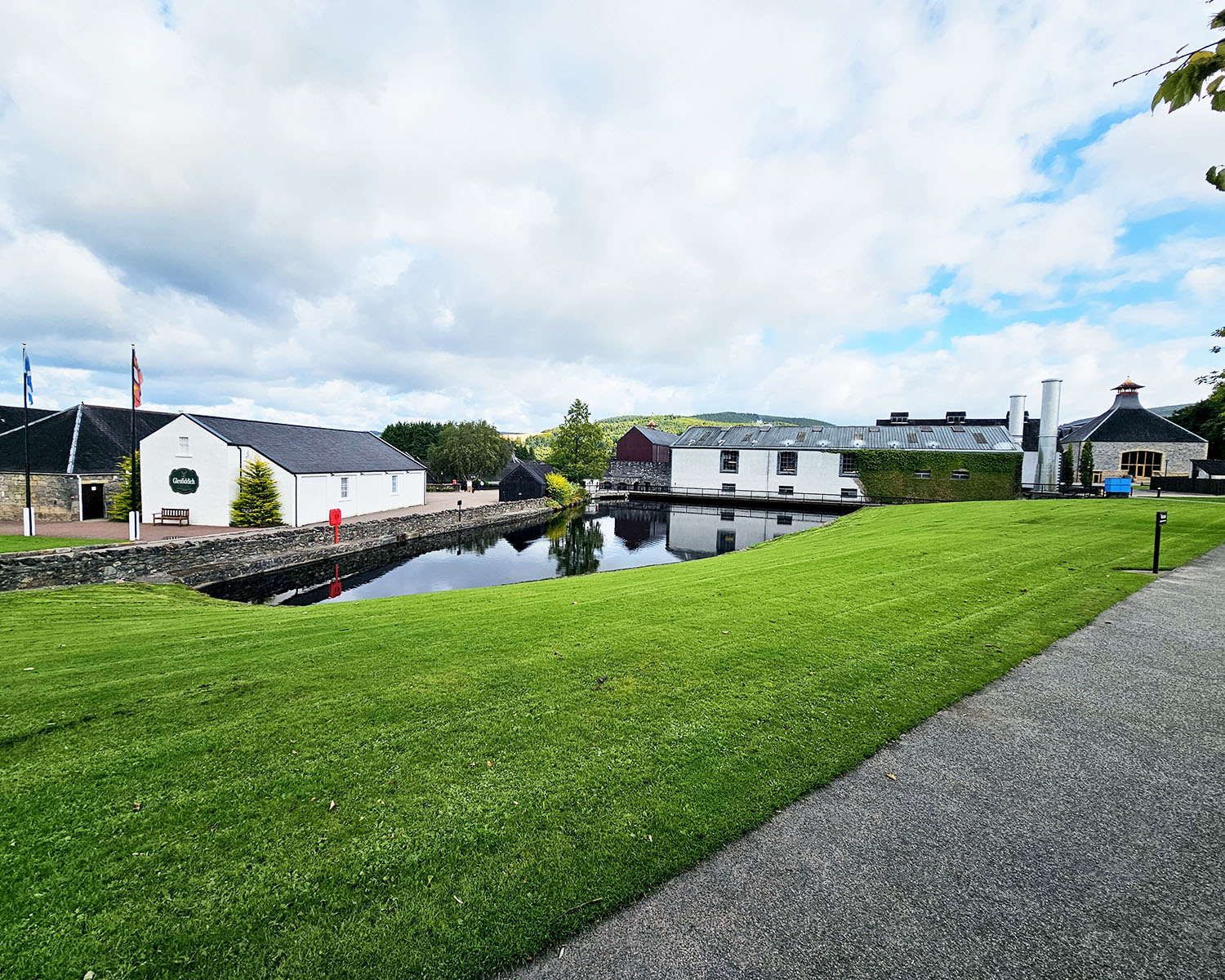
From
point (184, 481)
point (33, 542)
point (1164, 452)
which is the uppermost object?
point (1164, 452)

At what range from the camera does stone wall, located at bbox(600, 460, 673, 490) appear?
5209 cm

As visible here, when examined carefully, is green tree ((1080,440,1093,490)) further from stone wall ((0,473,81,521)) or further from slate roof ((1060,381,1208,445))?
stone wall ((0,473,81,521))

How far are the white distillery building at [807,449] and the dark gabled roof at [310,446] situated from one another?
24270mm

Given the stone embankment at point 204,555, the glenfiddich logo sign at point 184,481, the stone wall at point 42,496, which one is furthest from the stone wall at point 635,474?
the stone wall at point 42,496

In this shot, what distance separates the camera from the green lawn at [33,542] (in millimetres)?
14750

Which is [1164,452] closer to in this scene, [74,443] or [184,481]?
[184,481]

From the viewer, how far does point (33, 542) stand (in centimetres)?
1596

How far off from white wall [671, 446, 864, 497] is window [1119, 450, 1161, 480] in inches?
697

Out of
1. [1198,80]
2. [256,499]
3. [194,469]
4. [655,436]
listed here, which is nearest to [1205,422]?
[655,436]

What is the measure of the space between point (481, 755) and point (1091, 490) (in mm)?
40353

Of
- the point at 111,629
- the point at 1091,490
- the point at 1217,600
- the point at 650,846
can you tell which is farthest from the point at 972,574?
the point at 1091,490

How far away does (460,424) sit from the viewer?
53.6 metres

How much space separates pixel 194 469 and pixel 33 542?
24.1 ft

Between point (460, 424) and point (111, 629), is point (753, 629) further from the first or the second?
point (460, 424)
